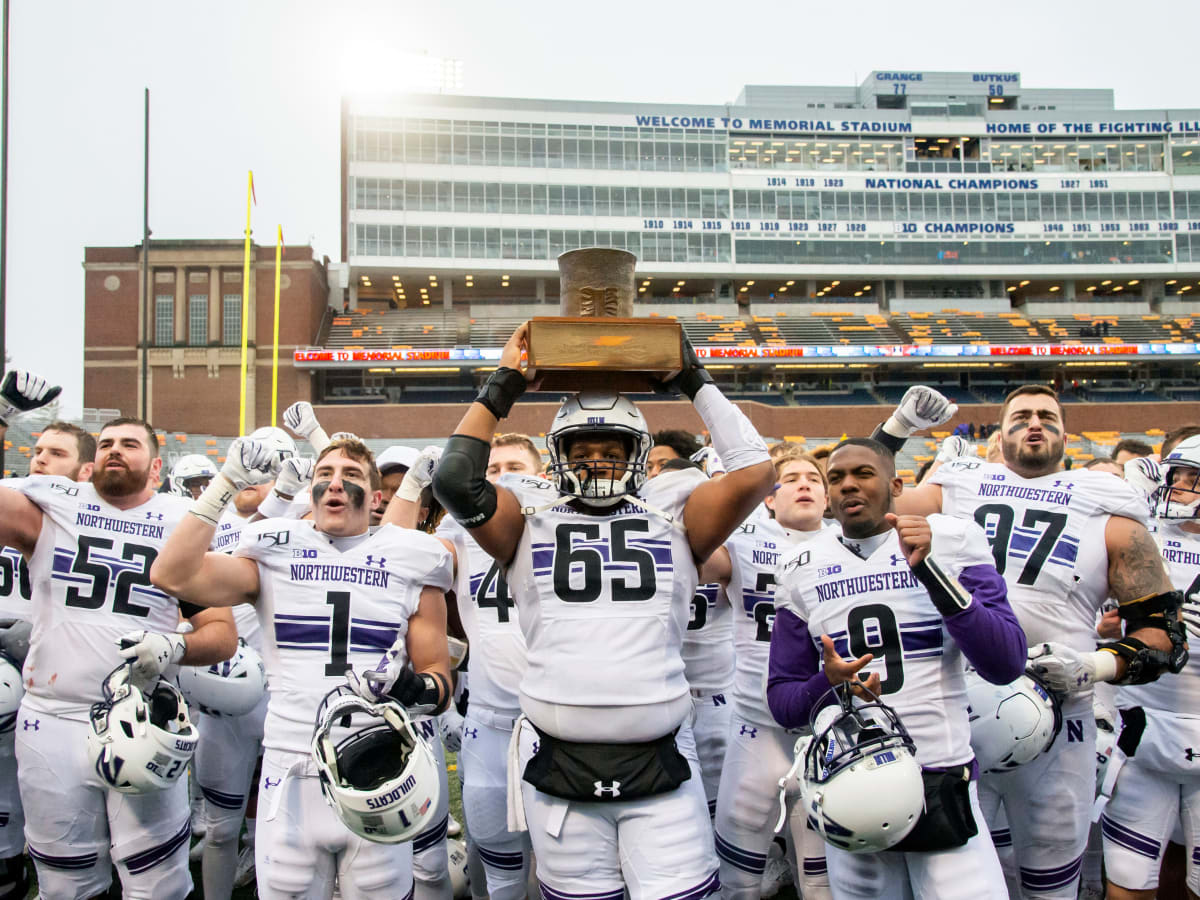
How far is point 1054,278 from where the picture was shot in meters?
48.5

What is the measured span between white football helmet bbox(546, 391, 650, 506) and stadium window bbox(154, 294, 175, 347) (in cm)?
4455

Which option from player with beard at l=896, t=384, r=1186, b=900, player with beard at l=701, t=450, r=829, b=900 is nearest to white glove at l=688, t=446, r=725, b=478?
player with beard at l=701, t=450, r=829, b=900

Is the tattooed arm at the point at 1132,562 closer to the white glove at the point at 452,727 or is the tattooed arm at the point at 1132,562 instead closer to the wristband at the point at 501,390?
the wristband at the point at 501,390

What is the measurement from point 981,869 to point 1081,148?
5700 centimetres

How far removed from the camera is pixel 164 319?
4269cm

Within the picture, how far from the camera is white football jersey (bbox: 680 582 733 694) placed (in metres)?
4.81

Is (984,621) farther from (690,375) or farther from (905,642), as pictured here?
(690,375)

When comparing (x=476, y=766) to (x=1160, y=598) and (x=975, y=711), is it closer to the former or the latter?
(x=975, y=711)

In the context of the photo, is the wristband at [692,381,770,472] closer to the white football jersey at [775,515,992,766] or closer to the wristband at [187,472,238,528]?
the white football jersey at [775,515,992,766]

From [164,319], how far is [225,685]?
141 ft

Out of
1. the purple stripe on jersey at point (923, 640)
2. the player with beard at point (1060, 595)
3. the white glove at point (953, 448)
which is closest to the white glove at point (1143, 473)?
the white glove at point (953, 448)

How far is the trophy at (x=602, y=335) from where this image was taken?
291 cm

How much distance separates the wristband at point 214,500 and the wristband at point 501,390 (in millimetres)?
1141

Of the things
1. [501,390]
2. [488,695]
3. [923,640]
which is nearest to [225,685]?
[488,695]
